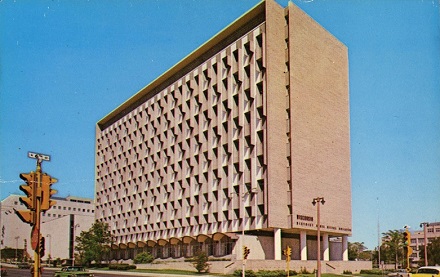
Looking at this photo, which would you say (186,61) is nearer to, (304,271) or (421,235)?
(304,271)

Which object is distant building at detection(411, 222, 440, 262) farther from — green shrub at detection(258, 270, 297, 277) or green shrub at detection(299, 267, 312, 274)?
green shrub at detection(258, 270, 297, 277)

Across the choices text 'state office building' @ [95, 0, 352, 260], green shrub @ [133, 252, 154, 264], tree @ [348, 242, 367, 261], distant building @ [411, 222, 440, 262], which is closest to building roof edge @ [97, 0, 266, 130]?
text 'state office building' @ [95, 0, 352, 260]

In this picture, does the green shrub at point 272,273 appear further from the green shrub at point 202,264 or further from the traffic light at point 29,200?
the traffic light at point 29,200

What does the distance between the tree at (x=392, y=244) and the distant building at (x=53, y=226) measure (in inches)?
2941

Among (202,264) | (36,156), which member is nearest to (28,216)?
(36,156)

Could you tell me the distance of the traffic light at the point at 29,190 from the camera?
1002 cm

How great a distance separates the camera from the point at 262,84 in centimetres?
6538

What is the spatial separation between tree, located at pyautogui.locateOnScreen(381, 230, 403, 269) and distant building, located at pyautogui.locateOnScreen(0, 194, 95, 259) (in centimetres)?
7470

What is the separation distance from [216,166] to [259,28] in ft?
68.9

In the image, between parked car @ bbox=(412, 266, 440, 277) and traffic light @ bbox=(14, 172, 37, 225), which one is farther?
parked car @ bbox=(412, 266, 440, 277)

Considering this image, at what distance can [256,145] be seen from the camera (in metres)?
64.9

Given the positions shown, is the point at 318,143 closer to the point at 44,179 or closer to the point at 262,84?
the point at 262,84

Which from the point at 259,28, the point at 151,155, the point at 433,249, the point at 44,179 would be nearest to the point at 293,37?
the point at 259,28

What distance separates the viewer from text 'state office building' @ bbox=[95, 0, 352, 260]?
210 ft
